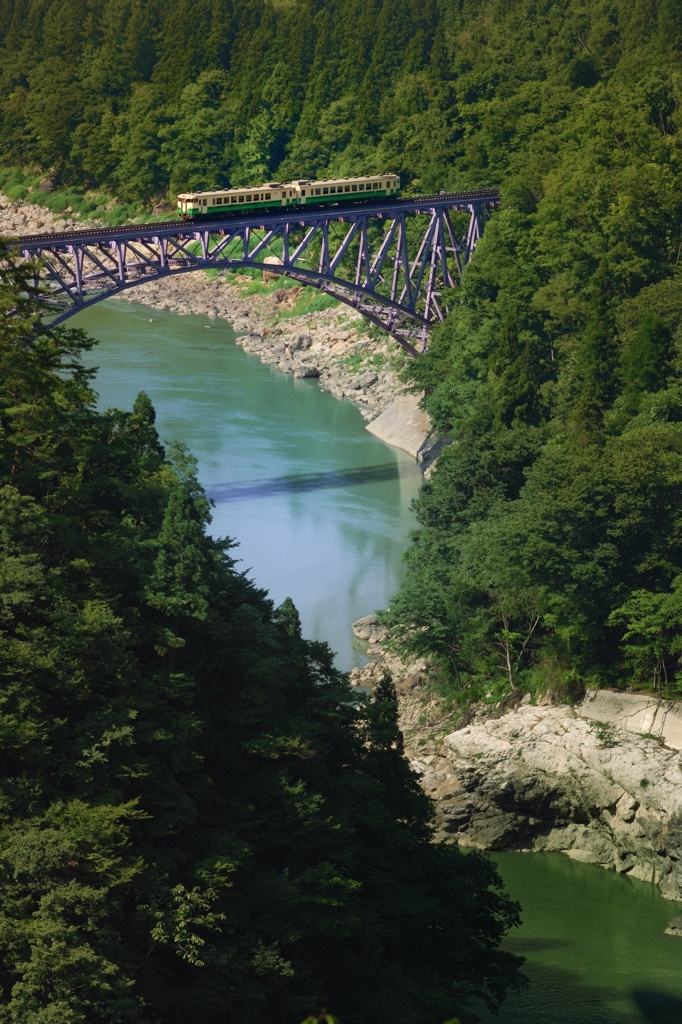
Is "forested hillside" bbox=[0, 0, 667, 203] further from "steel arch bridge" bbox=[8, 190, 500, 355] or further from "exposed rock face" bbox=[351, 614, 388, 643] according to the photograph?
"exposed rock face" bbox=[351, 614, 388, 643]

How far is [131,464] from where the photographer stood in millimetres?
35719

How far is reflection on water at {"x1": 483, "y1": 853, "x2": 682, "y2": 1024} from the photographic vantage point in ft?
113

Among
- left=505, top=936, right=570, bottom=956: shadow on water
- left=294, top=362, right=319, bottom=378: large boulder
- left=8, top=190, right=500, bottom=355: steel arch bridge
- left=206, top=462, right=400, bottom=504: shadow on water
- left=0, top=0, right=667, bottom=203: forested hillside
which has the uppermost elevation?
left=0, top=0, right=667, bottom=203: forested hillside

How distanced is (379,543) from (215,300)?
4670 centimetres

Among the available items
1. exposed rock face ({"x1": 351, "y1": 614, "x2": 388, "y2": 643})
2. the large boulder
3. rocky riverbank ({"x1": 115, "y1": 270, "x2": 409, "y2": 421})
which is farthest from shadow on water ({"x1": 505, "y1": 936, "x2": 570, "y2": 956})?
the large boulder

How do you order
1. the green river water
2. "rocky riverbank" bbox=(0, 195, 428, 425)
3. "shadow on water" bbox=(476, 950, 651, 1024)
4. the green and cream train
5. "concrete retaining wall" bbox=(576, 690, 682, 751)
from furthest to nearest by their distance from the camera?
"rocky riverbank" bbox=(0, 195, 428, 425)
the green and cream train
"concrete retaining wall" bbox=(576, 690, 682, 751)
the green river water
"shadow on water" bbox=(476, 950, 651, 1024)

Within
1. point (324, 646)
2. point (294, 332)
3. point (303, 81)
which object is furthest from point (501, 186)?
point (324, 646)

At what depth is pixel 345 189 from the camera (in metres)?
75.2

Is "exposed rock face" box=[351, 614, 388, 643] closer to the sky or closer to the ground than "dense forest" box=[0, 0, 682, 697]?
closer to the ground

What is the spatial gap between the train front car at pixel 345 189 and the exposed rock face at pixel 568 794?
1425 inches

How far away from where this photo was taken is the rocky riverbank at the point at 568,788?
40094 mm

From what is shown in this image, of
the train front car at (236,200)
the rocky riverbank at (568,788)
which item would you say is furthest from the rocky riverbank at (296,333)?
the rocky riverbank at (568,788)

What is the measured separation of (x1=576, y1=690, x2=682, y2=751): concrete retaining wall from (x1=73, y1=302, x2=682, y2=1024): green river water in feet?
12.8

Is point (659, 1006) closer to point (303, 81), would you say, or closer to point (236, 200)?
point (236, 200)
